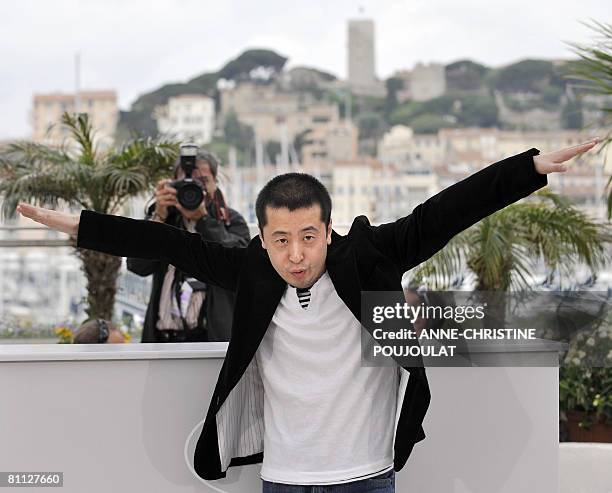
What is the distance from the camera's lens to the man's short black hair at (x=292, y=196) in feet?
6.72

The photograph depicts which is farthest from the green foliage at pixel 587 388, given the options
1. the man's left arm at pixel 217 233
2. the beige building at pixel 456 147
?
the beige building at pixel 456 147

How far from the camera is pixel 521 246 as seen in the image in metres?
5.54

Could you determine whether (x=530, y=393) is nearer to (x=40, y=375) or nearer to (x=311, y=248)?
(x=311, y=248)

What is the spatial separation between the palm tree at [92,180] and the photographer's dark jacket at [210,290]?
7.12 ft

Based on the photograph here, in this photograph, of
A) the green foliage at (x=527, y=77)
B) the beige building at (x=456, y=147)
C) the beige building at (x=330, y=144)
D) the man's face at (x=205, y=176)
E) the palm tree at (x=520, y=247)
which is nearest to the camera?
the man's face at (x=205, y=176)

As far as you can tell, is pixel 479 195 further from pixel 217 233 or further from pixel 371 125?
pixel 371 125

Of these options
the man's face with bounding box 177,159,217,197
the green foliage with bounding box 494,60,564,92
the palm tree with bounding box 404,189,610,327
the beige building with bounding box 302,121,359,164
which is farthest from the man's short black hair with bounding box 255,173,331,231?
the green foliage with bounding box 494,60,564,92

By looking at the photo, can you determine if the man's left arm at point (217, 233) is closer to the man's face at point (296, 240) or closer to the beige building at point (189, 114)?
the man's face at point (296, 240)

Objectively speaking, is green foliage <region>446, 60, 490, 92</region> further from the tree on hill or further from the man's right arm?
the man's right arm

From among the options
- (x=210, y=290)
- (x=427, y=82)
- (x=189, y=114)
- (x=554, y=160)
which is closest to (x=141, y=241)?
(x=554, y=160)

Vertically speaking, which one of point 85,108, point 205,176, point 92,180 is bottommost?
point 205,176

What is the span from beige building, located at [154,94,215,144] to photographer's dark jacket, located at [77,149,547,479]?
237 feet

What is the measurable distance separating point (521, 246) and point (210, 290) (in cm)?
254

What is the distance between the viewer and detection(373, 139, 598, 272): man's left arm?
2.01 metres
